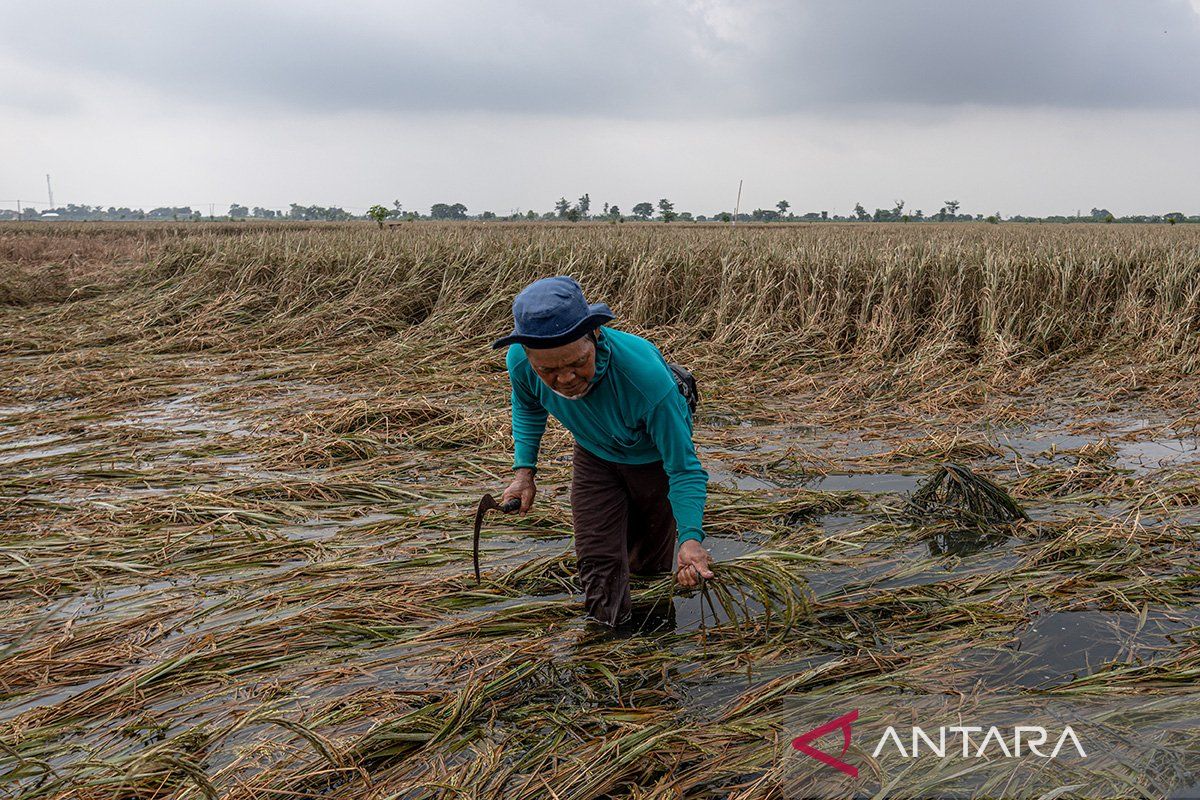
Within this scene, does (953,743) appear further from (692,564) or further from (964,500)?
(964,500)

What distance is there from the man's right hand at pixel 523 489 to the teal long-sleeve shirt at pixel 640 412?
31 cm

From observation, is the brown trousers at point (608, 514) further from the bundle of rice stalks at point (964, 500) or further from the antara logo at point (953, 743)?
the bundle of rice stalks at point (964, 500)

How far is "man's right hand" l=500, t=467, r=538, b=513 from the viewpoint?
299cm

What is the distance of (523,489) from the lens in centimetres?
301

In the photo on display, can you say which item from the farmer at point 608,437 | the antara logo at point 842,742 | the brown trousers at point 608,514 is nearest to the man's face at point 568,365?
the farmer at point 608,437

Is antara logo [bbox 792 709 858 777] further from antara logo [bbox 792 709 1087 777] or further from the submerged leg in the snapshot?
the submerged leg

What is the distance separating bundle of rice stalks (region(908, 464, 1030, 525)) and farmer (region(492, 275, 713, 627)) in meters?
1.54

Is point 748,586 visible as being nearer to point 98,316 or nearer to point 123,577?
point 123,577

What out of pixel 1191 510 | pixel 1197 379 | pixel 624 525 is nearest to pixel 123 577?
pixel 624 525

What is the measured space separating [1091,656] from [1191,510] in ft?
5.46

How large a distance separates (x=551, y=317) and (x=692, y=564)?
0.80m

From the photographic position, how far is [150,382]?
7379 millimetres

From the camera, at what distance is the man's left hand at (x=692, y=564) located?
97.8 inches

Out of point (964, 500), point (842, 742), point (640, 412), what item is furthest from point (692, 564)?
point (964, 500)
